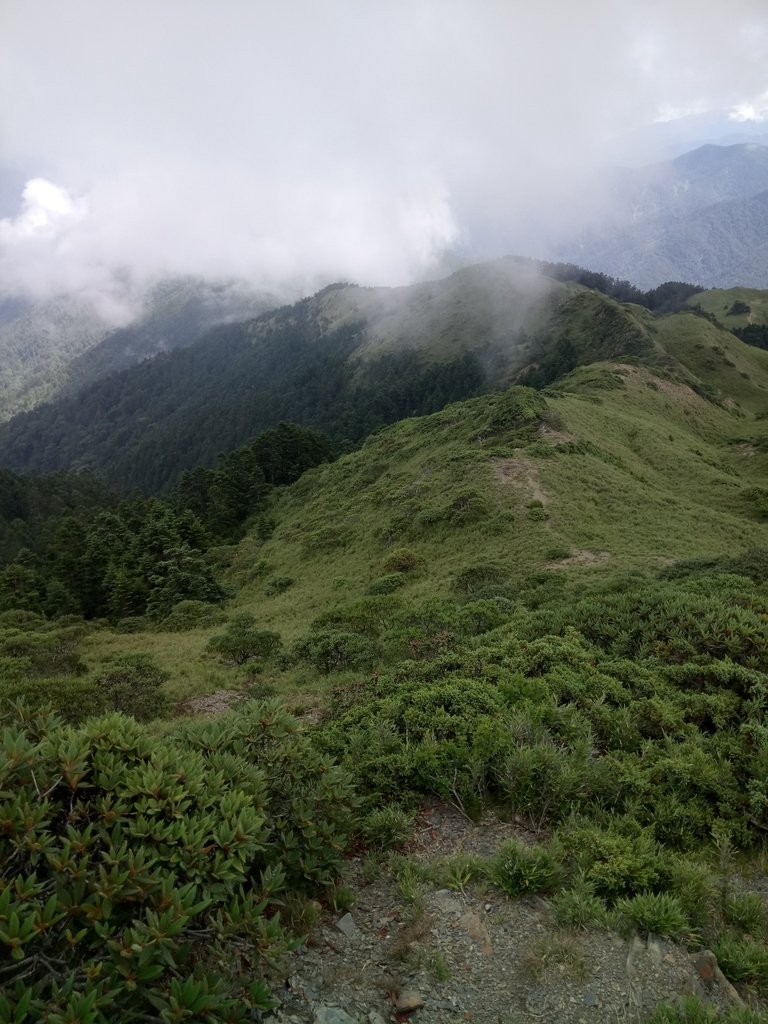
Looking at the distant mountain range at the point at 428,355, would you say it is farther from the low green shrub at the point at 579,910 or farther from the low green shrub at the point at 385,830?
the low green shrub at the point at 579,910

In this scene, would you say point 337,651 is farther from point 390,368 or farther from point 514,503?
point 390,368

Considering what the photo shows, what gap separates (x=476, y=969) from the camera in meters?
4.52

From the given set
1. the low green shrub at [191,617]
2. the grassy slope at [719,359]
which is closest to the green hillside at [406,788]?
the low green shrub at [191,617]

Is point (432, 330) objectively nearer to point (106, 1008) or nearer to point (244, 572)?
point (244, 572)

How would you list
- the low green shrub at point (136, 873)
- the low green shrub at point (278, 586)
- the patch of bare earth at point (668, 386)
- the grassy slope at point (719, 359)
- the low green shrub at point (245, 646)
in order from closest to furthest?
1. the low green shrub at point (136, 873)
2. the low green shrub at point (245, 646)
3. the low green shrub at point (278, 586)
4. the patch of bare earth at point (668, 386)
5. the grassy slope at point (719, 359)

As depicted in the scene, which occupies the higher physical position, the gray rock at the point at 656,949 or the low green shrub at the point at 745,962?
the gray rock at the point at 656,949

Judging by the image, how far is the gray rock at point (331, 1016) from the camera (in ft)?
13.0

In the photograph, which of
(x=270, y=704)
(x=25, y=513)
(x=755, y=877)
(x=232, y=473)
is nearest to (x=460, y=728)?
(x=270, y=704)

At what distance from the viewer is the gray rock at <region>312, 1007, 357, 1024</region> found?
13.0ft

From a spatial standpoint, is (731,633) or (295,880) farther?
(731,633)

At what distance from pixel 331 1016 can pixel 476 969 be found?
127cm

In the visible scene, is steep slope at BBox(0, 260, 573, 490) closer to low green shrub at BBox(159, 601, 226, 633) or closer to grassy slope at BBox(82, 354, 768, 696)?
grassy slope at BBox(82, 354, 768, 696)

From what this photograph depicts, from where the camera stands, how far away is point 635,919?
15.7 feet

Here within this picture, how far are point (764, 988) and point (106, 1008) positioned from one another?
16.5 ft
